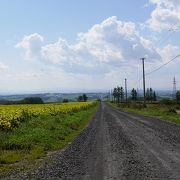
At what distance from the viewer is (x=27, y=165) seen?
1236 centimetres

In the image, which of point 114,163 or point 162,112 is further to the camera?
point 162,112

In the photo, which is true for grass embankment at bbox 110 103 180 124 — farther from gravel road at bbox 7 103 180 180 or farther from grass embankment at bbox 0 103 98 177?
gravel road at bbox 7 103 180 180

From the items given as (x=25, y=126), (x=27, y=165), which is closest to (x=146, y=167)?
(x=27, y=165)

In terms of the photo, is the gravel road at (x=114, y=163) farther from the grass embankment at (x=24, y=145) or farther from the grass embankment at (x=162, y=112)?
the grass embankment at (x=162, y=112)

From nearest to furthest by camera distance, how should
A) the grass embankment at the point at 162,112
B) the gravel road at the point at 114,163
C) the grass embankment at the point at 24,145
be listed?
1. the gravel road at the point at 114,163
2. the grass embankment at the point at 24,145
3. the grass embankment at the point at 162,112

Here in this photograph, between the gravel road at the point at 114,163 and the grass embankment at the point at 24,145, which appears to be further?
the grass embankment at the point at 24,145

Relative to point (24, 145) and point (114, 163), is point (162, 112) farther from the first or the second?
point (114, 163)

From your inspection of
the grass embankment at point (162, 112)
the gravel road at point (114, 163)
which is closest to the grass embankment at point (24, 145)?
the gravel road at point (114, 163)

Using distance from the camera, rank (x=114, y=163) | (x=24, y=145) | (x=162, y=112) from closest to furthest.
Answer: (x=114, y=163)
(x=24, y=145)
(x=162, y=112)

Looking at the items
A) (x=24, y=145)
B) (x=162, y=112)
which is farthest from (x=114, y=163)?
(x=162, y=112)

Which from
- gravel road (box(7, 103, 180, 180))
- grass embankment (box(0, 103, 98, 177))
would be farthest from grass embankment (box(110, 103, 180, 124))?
gravel road (box(7, 103, 180, 180))

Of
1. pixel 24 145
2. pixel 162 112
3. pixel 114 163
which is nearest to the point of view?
pixel 114 163

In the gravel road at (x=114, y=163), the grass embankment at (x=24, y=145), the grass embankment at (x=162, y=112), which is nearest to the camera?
the gravel road at (x=114, y=163)

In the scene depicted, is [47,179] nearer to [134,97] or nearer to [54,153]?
[54,153]
